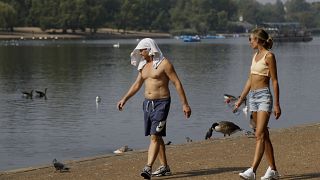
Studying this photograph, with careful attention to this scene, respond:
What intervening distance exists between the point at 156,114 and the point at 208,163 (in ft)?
6.82

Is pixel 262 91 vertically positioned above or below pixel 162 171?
above

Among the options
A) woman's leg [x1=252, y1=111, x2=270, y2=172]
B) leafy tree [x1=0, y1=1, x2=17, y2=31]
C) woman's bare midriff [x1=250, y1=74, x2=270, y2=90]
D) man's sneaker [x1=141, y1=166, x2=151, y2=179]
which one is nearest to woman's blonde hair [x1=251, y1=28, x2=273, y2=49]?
woman's bare midriff [x1=250, y1=74, x2=270, y2=90]

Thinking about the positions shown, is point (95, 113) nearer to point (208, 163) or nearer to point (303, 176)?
point (208, 163)

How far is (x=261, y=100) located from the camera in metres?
10.1

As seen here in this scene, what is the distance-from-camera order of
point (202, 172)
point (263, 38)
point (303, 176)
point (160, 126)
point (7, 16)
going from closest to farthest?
point (263, 38) → point (160, 126) → point (303, 176) → point (202, 172) → point (7, 16)

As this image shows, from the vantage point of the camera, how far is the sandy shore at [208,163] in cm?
1117

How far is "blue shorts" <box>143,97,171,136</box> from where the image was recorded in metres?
10.5

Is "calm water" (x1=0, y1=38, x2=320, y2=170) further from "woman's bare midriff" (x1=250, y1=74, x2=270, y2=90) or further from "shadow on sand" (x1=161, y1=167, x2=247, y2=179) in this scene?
"woman's bare midriff" (x1=250, y1=74, x2=270, y2=90)

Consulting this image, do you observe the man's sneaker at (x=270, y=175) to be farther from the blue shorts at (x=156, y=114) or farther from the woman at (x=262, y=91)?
the blue shorts at (x=156, y=114)

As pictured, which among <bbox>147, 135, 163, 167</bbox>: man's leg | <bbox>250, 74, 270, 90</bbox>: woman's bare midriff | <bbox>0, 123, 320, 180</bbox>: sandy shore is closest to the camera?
<bbox>250, 74, 270, 90</bbox>: woman's bare midriff

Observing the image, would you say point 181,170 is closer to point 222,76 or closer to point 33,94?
point 33,94

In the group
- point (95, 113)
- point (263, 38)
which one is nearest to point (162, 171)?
point (263, 38)

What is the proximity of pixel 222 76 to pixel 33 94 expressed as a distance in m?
19.3

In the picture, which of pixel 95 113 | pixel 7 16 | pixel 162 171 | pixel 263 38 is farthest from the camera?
pixel 7 16
